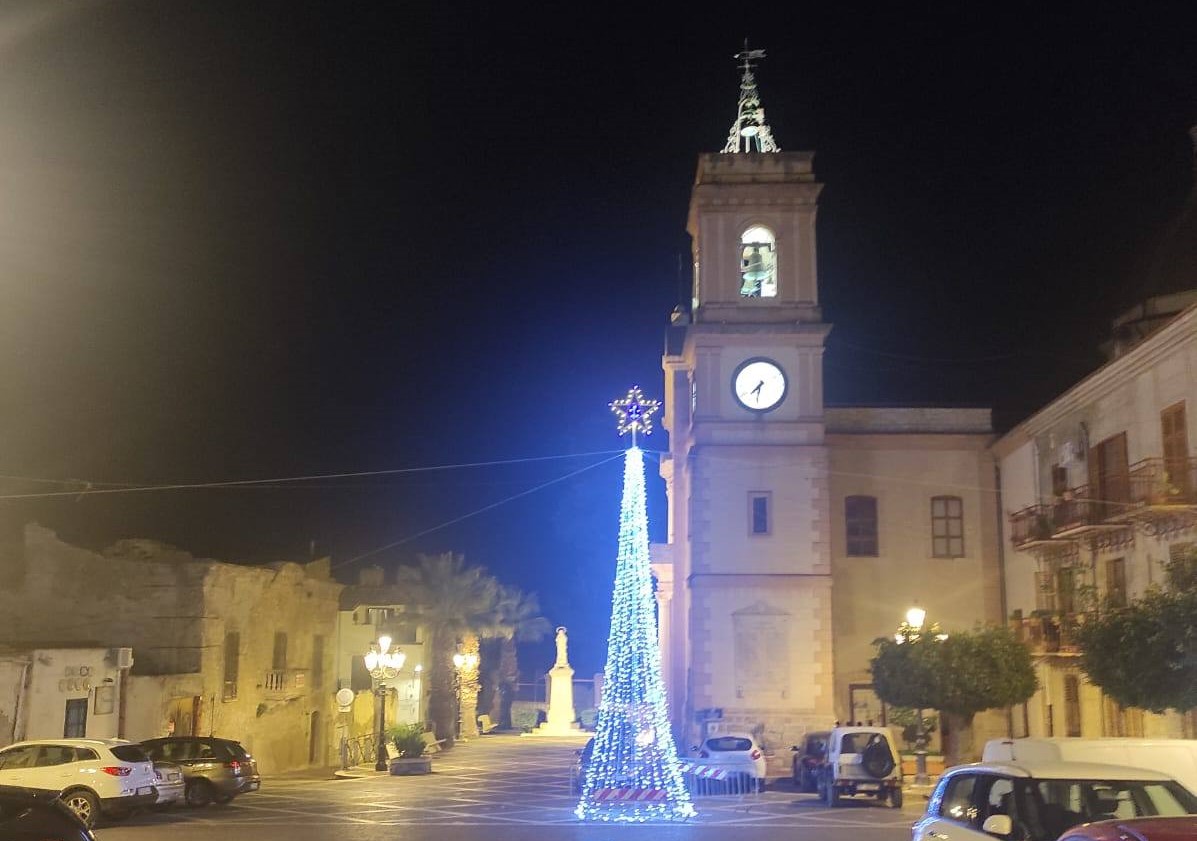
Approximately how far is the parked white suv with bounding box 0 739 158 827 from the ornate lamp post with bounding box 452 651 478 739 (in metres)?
30.2

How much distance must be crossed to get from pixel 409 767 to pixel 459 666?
19.7 metres

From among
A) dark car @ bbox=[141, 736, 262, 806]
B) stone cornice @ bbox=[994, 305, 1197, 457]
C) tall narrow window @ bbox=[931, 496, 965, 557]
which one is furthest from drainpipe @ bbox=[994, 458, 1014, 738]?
dark car @ bbox=[141, 736, 262, 806]

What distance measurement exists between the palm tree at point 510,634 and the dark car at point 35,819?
42.4m

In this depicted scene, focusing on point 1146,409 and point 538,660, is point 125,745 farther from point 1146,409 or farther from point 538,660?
point 538,660

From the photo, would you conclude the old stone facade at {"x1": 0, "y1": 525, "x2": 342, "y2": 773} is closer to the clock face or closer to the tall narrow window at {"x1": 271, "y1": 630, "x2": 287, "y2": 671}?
the tall narrow window at {"x1": 271, "y1": 630, "x2": 287, "y2": 671}

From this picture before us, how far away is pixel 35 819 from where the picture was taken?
10.9 metres

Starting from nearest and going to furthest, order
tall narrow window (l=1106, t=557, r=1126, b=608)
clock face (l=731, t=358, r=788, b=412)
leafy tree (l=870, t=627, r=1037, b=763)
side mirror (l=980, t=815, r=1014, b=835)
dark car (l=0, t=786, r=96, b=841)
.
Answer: side mirror (l=980, t=815, r=1014, b=835)
dark car (l=0, t=786, r=96, b=841)
leafy tree (l=870, t=627, r=1037, b=763)
tall narrow window (l=1106, t=557, r=1126, b=608)
clock face (l=731, t=358, r=788, b=412)

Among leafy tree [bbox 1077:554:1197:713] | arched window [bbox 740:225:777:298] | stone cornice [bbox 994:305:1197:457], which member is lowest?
leafy tree [bbox 1077:554:1197:713]

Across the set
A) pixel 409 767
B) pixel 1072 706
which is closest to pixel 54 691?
pixel 409 767

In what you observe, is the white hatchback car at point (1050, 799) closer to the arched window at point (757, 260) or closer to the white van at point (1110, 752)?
the white van at point (1110, 752)

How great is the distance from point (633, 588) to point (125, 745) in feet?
36.8

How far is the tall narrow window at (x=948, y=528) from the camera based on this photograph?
3691 cm

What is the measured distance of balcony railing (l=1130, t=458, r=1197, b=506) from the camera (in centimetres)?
2364

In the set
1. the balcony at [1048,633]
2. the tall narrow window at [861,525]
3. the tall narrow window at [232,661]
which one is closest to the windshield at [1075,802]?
the balcony at [1048,633]
